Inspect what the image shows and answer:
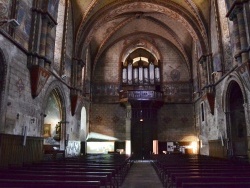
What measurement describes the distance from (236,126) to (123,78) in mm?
13914

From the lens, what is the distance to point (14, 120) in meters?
10.0

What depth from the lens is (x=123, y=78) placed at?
26.0 m

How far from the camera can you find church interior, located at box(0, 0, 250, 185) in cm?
1091

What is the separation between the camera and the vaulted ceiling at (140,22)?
18328 millimetres

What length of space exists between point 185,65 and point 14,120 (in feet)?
64.5

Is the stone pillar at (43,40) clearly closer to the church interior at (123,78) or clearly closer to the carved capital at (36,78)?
the church interior at (123,78)

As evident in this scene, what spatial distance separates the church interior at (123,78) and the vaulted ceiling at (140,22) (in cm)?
8

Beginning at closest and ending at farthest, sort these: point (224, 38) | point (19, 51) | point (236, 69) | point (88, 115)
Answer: point (19, 51) < point (236, 69) < point (224, 38) < point (88, 115)

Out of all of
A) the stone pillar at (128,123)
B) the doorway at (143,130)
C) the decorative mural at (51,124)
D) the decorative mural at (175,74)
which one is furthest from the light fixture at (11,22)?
the decorative mural at (175,74)

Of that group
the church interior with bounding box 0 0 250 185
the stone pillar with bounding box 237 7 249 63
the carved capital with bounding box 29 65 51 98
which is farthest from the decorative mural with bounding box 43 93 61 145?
the stone pillar with bounding box 237 7 249 63

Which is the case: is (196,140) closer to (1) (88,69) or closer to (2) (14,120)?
(1) (88,69)

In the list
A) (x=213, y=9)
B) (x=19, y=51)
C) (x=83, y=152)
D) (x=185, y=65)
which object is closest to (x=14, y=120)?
(x=19, y=51)

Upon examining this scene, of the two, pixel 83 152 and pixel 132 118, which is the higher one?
pixel 132 118

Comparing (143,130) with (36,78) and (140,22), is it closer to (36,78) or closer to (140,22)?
(140,22)
